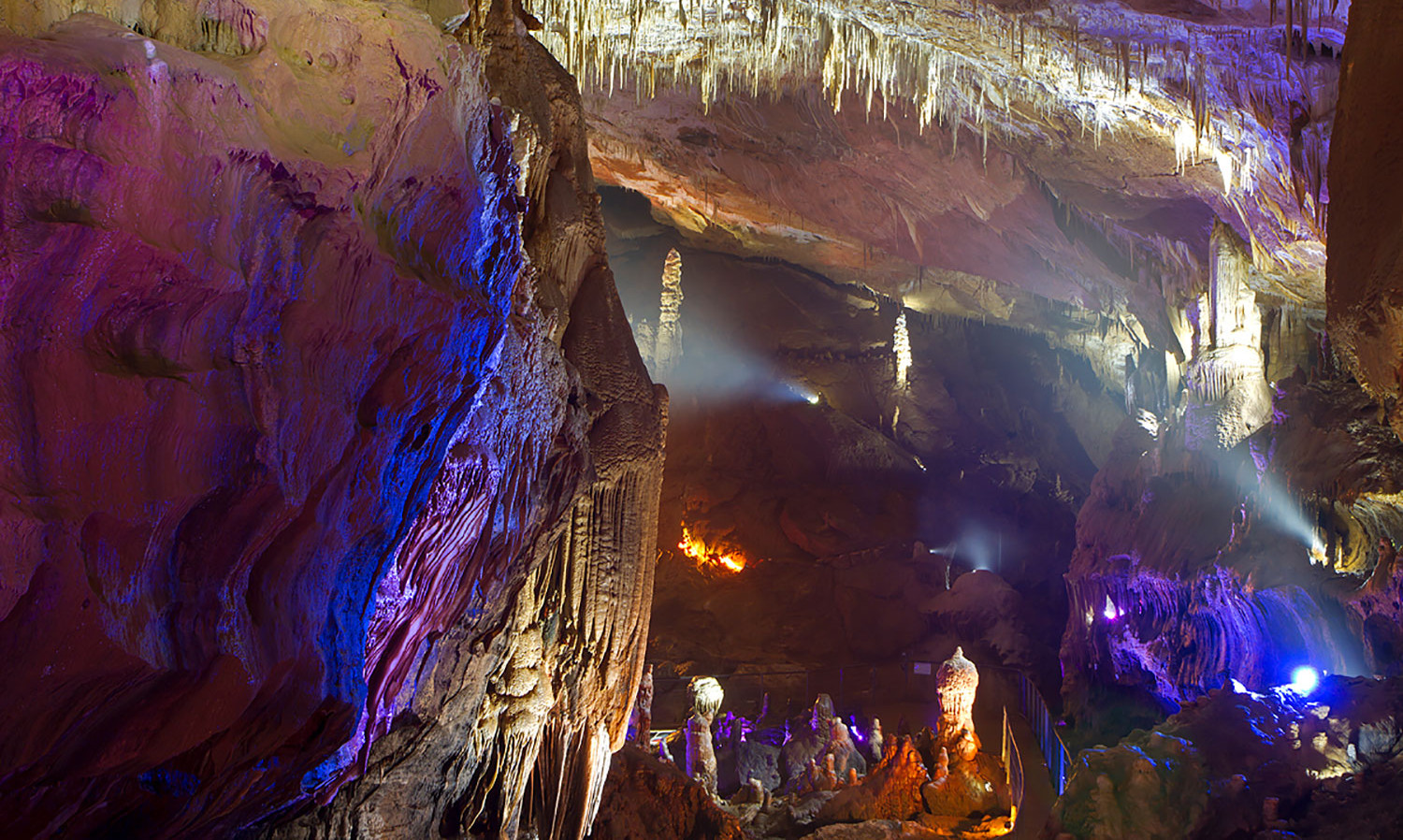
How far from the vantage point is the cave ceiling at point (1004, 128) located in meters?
7.97

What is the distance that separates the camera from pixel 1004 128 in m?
10.6

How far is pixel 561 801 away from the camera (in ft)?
18.1

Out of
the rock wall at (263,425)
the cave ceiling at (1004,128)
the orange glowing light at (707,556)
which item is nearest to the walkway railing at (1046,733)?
the cave ceiling at (1004,128)

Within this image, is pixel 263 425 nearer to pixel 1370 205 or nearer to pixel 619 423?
pixel 619 423

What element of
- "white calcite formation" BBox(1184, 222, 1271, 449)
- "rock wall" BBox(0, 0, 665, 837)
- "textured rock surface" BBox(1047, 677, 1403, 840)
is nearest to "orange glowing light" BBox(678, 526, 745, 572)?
"white calcite formation" BBox(1184, 222, 1271, 449)

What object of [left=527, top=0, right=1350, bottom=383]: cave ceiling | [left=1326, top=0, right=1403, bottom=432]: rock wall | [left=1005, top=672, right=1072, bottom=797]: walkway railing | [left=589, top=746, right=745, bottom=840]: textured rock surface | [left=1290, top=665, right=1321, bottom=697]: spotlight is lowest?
[left=589, top=746, right=745, bottom=840]: textured rock surface

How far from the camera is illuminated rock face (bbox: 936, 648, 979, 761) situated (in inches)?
426

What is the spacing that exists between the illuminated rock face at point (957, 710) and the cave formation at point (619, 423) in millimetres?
60

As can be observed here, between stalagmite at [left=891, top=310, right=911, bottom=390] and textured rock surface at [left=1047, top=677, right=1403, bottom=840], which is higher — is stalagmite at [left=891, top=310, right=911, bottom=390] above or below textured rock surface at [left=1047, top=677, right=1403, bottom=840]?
above

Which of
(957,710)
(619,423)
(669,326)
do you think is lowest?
(957,710)

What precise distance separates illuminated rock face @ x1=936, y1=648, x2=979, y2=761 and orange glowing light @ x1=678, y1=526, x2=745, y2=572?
9.41 meters

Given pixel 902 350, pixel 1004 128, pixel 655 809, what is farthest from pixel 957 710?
pixel 902 350

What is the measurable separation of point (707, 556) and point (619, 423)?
14.9 metres

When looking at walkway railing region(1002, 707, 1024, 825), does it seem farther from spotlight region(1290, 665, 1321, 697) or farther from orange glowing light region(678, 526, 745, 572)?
orange glowing light region(678, 526, 745, 572)
